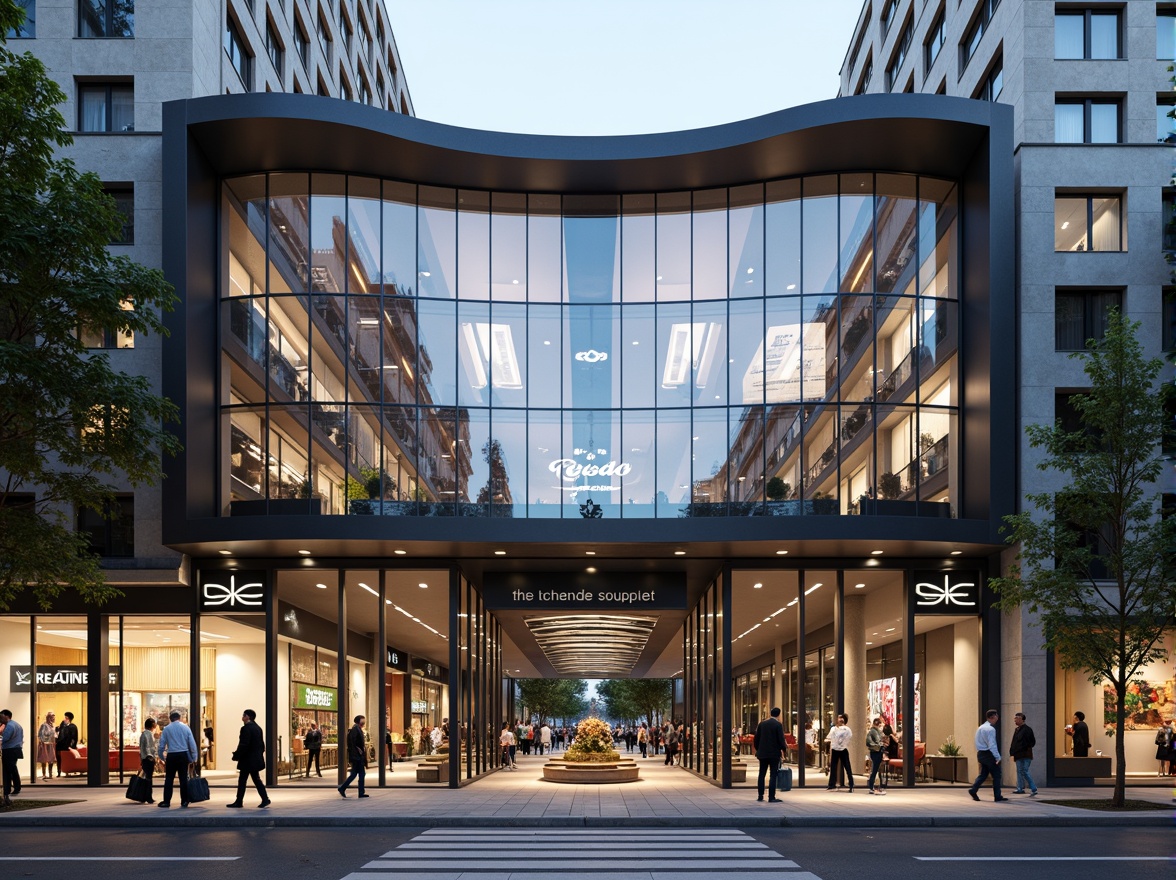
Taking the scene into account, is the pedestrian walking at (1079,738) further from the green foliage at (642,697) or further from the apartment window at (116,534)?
the green foliage at (642,697)

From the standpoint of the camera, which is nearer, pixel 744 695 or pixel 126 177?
pixel 126 177

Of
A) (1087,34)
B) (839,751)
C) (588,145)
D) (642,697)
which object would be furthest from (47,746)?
(642,697)

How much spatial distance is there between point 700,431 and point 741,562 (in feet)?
11.3

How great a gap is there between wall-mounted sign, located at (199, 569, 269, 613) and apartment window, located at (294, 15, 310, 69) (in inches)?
760

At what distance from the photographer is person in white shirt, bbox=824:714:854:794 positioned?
24906 millimetres

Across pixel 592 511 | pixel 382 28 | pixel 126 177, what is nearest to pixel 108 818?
pixel 592 511

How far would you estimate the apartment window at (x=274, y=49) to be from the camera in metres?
34.8

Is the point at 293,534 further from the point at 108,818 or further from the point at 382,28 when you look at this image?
the point at 382,28

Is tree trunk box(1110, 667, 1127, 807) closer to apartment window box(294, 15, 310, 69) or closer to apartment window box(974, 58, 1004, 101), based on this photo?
apartment window box(974, 58, 1004, 101)

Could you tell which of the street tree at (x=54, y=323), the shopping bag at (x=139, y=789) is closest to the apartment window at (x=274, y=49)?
the street tree at (x=54, y=323)

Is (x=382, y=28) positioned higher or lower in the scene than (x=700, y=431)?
higher

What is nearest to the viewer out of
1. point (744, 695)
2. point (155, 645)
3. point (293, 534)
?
point (293, 534)

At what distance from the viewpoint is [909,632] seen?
88.8 feet

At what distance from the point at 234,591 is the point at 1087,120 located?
2318cm
